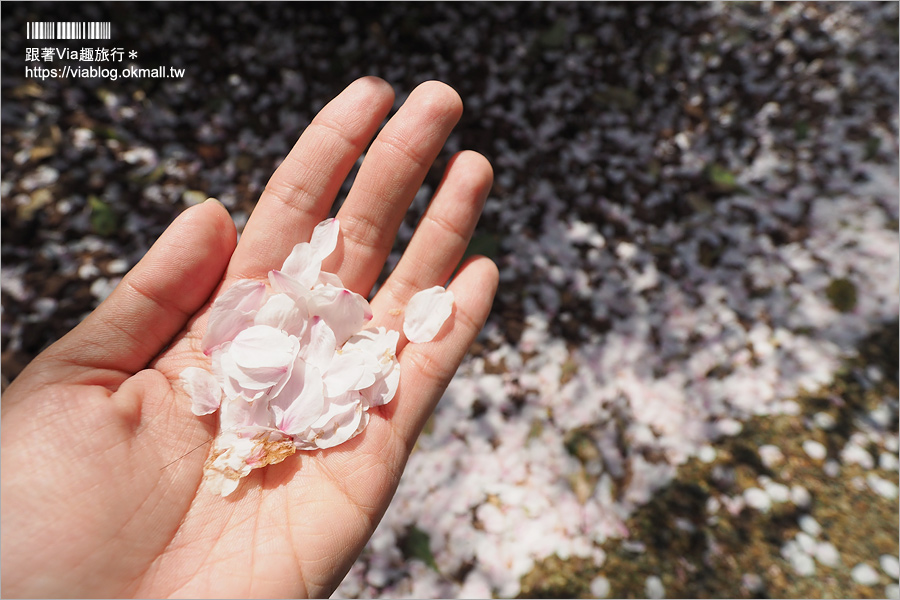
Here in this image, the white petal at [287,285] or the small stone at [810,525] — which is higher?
the white petal at [287,285]

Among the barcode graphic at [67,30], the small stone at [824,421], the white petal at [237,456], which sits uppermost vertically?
the barcode graphic at [67,30]

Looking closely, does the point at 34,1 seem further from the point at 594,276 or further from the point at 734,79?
the point at 734,79

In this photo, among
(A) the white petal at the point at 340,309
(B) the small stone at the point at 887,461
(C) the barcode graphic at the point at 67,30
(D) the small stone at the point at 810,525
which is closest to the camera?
(A) the white petal at the point at 340,309

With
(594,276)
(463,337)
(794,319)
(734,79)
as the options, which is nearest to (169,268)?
(463,337)

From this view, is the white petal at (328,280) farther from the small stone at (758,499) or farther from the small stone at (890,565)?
the small stone at (890,565)

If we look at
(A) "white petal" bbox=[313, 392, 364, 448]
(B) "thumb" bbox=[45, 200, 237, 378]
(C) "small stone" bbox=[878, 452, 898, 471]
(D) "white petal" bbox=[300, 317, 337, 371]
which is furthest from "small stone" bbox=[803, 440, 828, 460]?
(B) "thumb" bbox=[45, 200, 237, 378]

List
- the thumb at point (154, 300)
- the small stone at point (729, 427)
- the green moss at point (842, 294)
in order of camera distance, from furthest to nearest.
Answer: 1. the green moss at point (842, 294)
2. the small stone at point (729, 427)
3. the thumb at point (154, 300)

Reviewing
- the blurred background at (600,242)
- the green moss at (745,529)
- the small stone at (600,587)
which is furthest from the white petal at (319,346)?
the small stone at (600,587)

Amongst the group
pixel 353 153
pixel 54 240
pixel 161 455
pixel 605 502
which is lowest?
pixel 605 502
